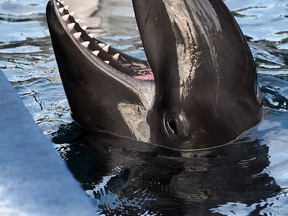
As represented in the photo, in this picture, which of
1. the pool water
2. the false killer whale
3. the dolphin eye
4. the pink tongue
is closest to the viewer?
the pool water

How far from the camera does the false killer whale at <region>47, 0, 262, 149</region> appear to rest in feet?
14.5

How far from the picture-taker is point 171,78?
4.46 metres

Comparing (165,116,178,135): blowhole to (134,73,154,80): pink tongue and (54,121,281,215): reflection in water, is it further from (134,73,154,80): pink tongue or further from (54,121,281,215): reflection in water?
(134,73,154,80): pink tongue

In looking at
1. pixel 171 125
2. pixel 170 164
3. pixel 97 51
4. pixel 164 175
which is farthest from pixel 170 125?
pixel 97 51

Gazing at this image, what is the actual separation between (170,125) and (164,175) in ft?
1.28

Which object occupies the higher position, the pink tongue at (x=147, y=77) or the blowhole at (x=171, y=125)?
the pink tongue at (x=147, y=77)

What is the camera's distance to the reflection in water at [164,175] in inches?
151

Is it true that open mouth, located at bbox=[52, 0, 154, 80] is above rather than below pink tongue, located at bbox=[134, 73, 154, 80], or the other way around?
above

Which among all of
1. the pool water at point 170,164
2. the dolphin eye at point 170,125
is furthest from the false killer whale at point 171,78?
the pool water at point 170,164

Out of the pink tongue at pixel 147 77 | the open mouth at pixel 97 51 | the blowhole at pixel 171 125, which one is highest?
the open mouth at pixel 97 51

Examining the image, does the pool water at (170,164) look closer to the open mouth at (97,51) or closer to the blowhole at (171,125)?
the blowhole at (171,125)

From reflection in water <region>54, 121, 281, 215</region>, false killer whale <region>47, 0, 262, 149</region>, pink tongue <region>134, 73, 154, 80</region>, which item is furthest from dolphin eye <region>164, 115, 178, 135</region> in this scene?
pink tongue <region>134, 73, 154, 80</region>

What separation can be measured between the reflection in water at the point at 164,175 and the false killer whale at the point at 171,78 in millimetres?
107

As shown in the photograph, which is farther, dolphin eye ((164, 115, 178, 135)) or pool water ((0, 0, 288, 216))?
dolphin eye ((164, 115, 178, 135))
